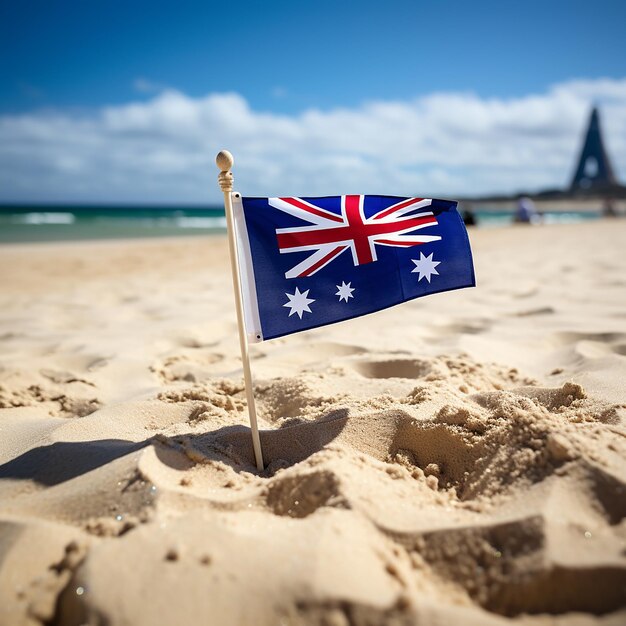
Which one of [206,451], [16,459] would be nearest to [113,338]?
[16,459]

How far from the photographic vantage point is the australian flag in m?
2.19

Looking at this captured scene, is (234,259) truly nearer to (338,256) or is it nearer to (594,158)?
(338,256)

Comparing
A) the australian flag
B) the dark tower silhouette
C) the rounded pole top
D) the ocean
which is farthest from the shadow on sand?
the dark tower silhouette

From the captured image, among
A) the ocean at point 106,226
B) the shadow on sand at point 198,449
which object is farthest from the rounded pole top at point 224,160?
the ocean at point 106,226

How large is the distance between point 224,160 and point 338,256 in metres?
0.69

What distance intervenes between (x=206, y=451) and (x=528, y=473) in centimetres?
124

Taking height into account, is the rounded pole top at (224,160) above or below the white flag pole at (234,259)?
above

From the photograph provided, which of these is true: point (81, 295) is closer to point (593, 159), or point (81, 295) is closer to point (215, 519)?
point (215, 519)

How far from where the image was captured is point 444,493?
5.93 ft

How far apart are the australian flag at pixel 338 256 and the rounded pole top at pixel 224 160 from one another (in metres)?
0.16

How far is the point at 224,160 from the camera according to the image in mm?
1969

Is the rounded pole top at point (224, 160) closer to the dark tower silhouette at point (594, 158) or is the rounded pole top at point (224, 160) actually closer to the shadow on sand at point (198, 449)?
the shadow on sand at point (198, 449)

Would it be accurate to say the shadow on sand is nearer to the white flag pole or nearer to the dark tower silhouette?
the white flag pole

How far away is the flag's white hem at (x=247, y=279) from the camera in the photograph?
7.09 feet
